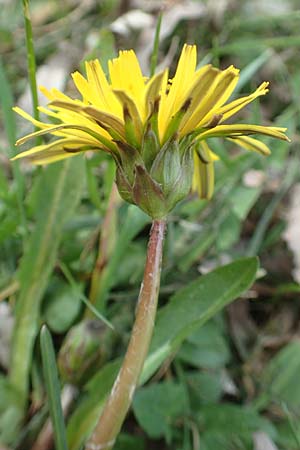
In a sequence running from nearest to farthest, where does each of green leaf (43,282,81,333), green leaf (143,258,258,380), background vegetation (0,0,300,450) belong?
1. green leaf (143,258,258,380)
2. background vegetation (0,0,300,450)
3. green leaf (43,282,81,333)

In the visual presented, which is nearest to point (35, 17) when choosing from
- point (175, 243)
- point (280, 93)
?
point (280, 93)

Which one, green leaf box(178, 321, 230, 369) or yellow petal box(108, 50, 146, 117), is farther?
green leaf box(178, 321, 230, 369)

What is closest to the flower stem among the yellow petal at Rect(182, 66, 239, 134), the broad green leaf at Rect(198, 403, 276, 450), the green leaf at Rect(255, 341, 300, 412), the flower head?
the flower head

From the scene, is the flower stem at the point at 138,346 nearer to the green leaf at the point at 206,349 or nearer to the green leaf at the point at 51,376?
the green leaf at the point at 51,376

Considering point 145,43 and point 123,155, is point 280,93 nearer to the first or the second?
point 145,43

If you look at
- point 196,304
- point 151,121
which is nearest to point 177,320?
point 196,304

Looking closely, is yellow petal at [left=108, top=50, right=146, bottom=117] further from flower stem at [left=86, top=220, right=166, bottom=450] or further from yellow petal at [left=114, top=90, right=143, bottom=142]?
flower stem at [left=86, top=220, right=166, bottom=450]
